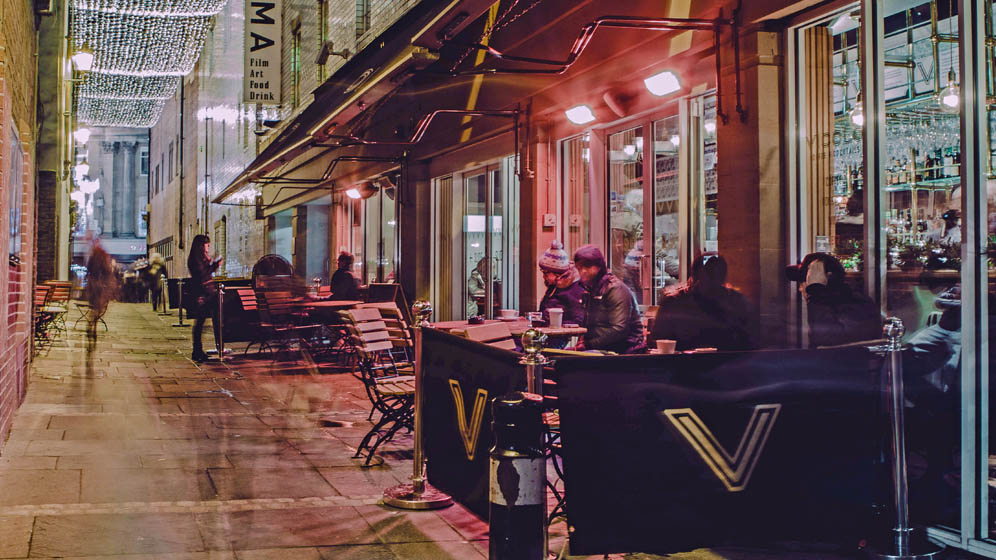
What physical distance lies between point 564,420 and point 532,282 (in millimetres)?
8382

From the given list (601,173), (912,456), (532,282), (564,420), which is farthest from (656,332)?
(532,282)

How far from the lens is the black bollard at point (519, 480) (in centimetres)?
396

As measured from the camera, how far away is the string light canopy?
21000mm

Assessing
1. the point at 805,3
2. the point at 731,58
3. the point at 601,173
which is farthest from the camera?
the point at 601,173

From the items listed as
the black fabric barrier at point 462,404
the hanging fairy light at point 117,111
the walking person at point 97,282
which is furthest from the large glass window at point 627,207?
the hanging fairy light at point 117,111

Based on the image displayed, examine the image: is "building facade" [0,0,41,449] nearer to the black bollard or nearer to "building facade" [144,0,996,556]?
"building facade" [144,0,996,556]

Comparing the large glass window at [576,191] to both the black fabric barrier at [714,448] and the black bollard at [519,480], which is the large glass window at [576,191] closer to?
the black fabric barrier at [714,448]

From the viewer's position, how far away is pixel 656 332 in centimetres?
733

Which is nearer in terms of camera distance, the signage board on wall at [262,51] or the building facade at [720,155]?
the building facade at [720,155]

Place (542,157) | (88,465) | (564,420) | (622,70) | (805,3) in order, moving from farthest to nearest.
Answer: (542,157)
(622,70)
(805,3)
(88,465)
(564,420)

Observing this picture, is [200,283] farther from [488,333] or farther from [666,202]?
[488,333]

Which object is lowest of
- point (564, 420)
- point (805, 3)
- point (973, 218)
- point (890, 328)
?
point (564, 420)

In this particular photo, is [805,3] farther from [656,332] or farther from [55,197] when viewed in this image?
[55,197]

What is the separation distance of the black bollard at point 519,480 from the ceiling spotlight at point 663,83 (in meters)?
5.86
